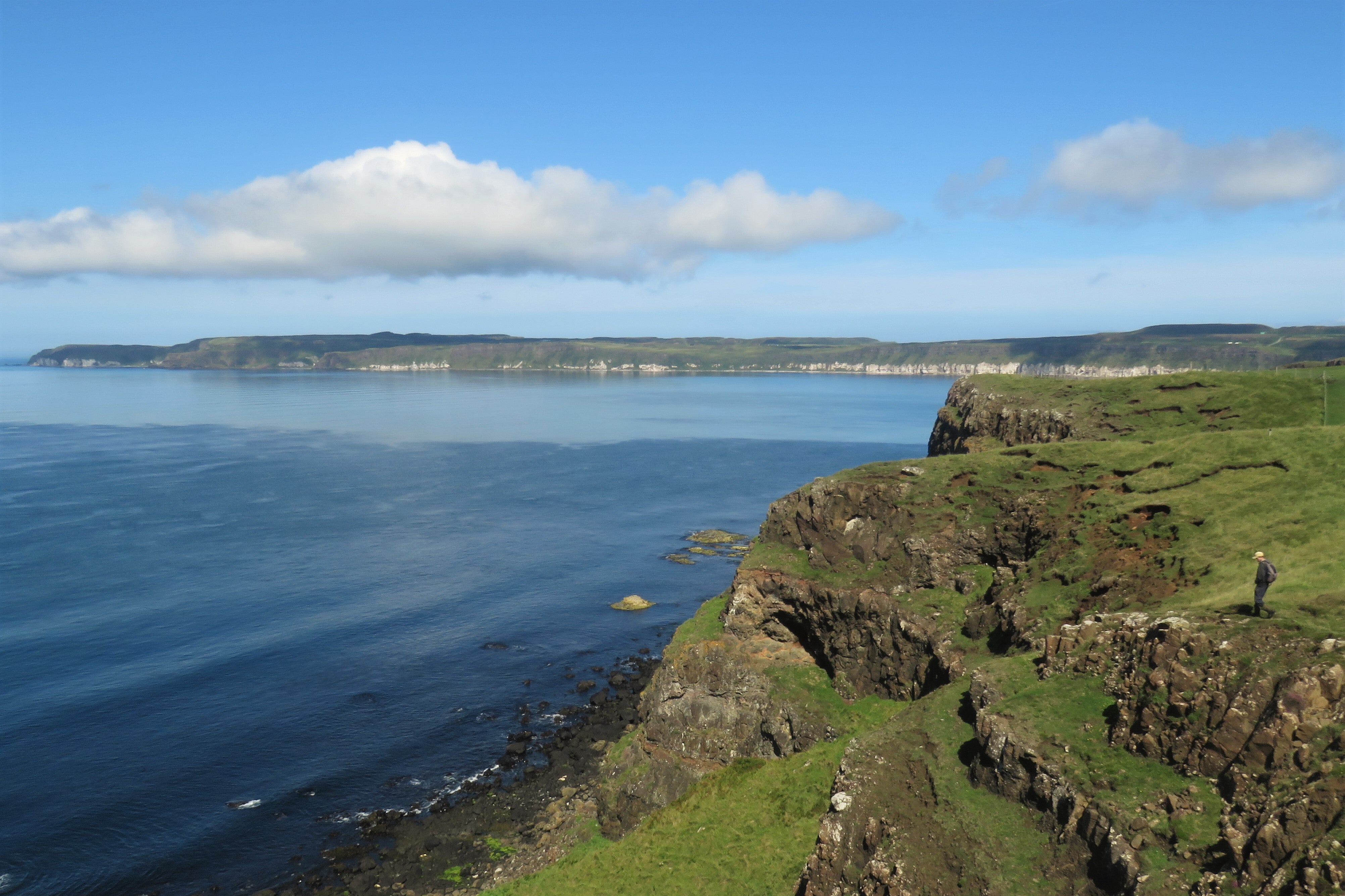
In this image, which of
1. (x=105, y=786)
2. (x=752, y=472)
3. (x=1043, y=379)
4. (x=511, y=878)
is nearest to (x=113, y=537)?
(x=105, y=786)

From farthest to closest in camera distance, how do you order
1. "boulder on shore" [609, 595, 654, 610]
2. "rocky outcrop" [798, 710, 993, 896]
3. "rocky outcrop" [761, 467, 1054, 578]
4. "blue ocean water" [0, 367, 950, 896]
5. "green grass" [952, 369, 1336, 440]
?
"boulder on shore" [609, 595, 654, 610] → "green grass" [952, 369, 1336, 440] → "blue ocean water" [0, 367, 950, 896] → "rocky outcrop" [761, 467, 1054, 578] → "rocky outcrop" [798, 710, 993, 896]

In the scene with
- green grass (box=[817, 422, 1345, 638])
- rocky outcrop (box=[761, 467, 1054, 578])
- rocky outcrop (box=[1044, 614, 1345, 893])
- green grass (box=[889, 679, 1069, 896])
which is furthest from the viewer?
→ rocky outcrop (box=[761, 467, 1054, 578])

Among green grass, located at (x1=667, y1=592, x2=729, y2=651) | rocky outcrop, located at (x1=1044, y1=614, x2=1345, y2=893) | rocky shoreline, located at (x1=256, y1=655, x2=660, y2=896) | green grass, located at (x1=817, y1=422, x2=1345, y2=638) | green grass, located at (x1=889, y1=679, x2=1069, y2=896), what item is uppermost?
green grass, located at (x1=817, y1=422, x2=1345, y2=638)

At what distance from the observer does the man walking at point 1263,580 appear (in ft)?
86.2

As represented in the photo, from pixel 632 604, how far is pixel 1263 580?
228 ft

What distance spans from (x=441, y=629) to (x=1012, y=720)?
213 feet

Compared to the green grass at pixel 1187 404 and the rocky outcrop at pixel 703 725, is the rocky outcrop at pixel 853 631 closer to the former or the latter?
the rocky outcrop at pixel 703 725

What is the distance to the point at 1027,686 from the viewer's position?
31.6 meters

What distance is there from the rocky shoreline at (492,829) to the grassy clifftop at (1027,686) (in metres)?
4.00

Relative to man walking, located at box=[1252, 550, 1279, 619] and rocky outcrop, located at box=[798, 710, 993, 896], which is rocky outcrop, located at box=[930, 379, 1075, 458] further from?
rocky outcrop, located at box=[798, 710, 993, 896]

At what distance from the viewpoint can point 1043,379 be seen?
95875mm

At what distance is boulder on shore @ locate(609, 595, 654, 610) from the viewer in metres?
89.7

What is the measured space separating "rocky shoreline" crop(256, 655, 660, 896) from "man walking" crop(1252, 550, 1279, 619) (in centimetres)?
3773

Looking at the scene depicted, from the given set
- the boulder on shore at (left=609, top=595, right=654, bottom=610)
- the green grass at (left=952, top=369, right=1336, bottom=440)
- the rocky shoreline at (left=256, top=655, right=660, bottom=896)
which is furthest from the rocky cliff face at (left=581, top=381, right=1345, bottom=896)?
the boulder on shore at (left=609, top=595, right=654, bottom=610)
